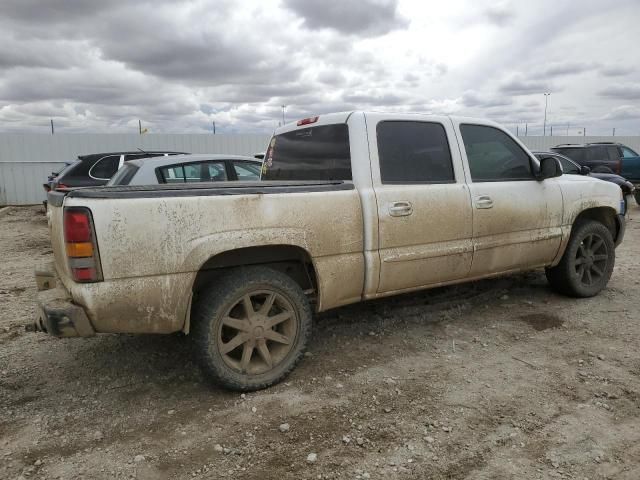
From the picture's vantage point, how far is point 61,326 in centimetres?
276

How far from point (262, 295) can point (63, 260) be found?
122cm

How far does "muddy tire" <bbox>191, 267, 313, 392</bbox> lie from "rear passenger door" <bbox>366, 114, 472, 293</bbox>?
75 centimetres

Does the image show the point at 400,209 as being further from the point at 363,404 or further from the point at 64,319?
the point at 64,319

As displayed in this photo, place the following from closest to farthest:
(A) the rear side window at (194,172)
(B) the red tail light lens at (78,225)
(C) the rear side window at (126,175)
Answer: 1. (B) the red tail light lens at (78,225)
2. (C) the rear side window at (126,175)
3. (A) the rear side window at (194,172)

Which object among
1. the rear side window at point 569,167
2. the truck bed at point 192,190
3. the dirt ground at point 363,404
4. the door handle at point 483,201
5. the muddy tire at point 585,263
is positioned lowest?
the dirt ground at point 363,404

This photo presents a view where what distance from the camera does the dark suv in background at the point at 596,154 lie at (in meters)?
13.8

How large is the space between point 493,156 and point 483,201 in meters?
0.54

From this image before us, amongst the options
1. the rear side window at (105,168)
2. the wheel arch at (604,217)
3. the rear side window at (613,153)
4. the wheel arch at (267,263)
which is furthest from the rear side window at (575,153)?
the wheel arch at (267,263)

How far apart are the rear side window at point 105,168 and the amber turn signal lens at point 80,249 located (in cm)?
723

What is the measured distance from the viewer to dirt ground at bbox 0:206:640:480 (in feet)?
8.25

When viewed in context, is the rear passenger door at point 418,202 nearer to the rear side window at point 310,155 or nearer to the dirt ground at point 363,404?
the rear side window at point 310,155

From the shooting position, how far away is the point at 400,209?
3617 millimetres

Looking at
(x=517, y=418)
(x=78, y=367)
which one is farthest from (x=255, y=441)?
(x=78, y=367)

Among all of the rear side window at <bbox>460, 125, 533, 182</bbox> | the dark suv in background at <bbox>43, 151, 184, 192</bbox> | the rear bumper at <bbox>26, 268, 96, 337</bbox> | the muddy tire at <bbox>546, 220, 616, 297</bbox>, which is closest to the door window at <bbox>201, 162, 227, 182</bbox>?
the dark suv in background at <bbox>43, 151, 184, 192</bbox>
